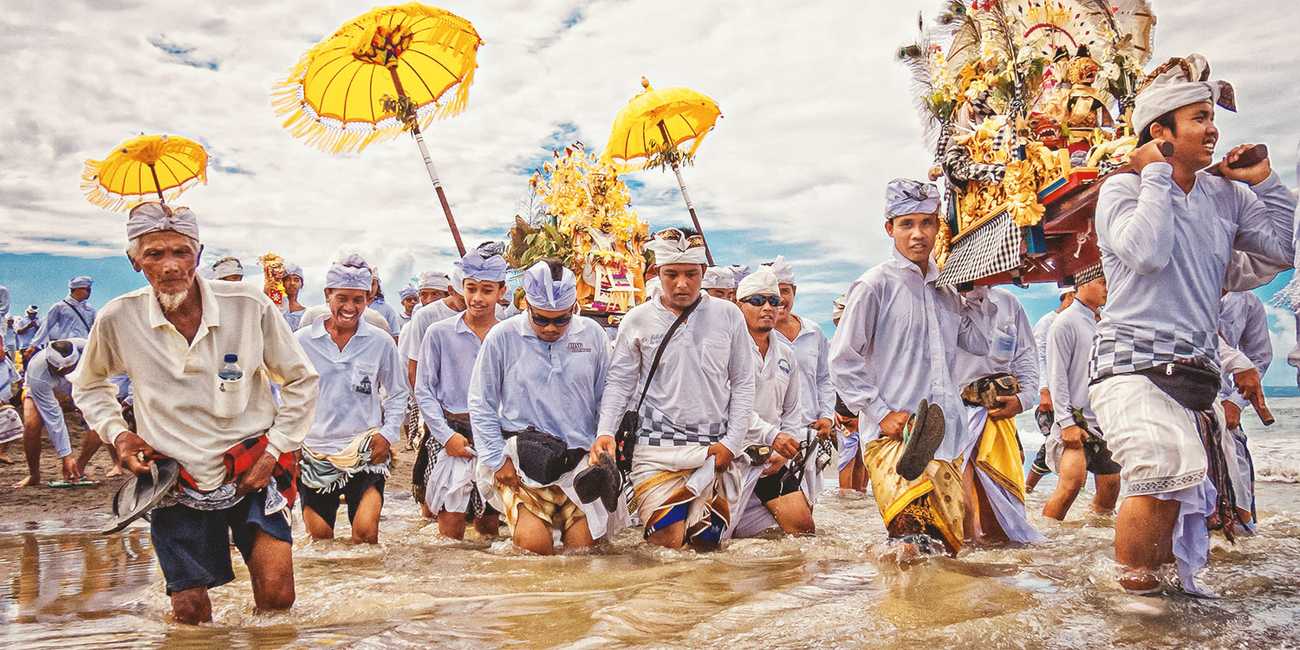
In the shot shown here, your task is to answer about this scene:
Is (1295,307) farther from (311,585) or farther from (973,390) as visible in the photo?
(311,585)

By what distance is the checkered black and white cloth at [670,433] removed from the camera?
5738mm

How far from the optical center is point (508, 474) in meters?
5.83

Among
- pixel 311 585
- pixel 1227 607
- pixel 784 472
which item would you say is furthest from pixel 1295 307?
pixel 311 585

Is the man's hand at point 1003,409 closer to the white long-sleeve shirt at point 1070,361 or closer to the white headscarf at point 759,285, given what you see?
the white long-sleeve shirt at point 1070,361

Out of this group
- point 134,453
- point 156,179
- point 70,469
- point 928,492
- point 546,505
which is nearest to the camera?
point 134,453

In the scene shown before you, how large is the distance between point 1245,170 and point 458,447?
484cm

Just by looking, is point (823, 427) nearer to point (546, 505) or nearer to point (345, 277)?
point (546, 505)

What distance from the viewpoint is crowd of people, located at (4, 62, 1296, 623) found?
3760 millimetres

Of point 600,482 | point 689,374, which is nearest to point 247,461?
point 600,482

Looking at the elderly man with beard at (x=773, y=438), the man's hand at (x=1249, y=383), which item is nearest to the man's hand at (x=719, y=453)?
the elderly man with beard at (x=773, y=438)

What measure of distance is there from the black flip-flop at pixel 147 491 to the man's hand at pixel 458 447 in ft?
9.79

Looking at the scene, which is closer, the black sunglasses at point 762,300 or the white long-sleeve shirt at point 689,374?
the white long-sleeve shirt at point 689,374

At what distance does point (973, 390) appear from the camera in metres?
5.49

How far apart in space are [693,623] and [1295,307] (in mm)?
2356
